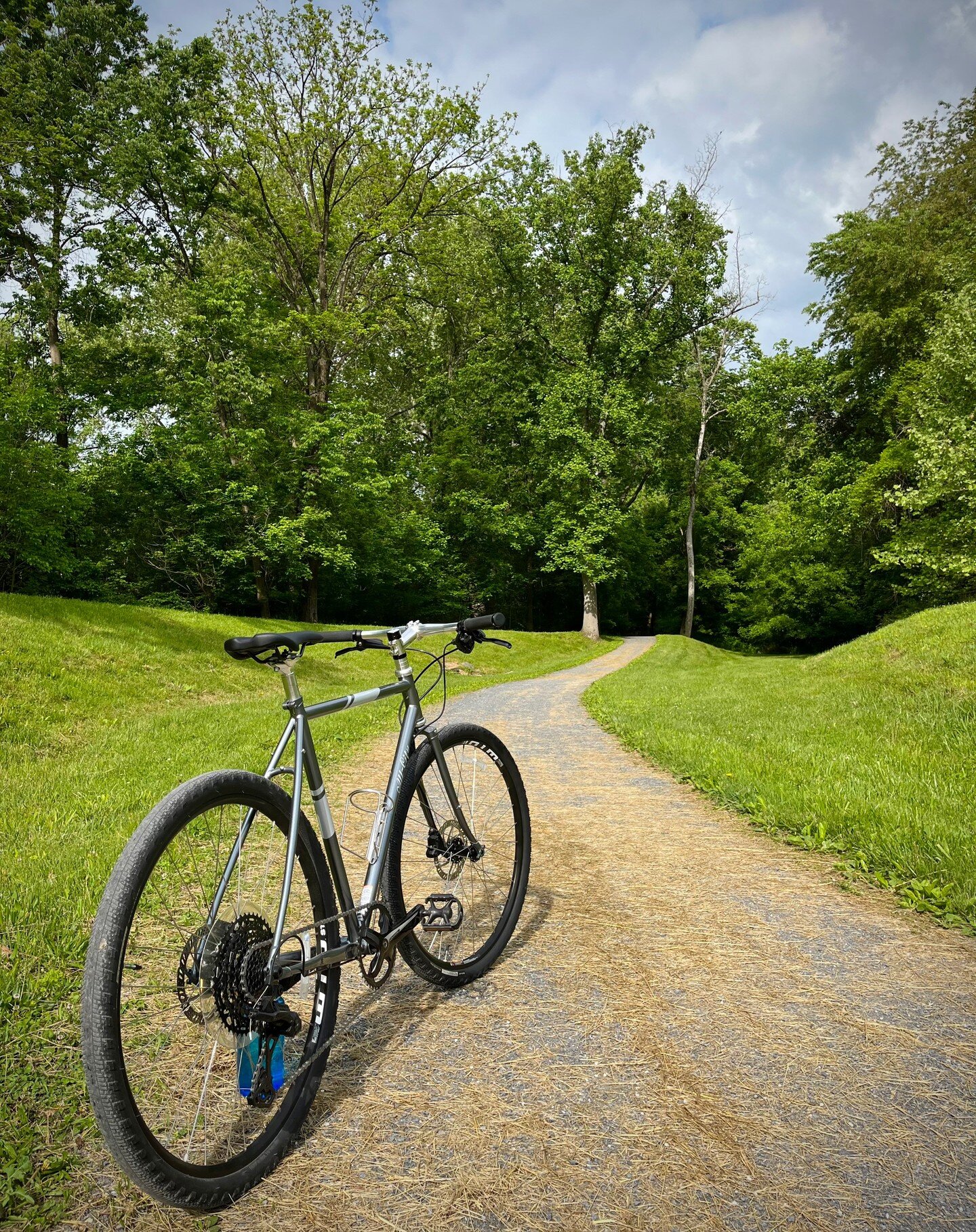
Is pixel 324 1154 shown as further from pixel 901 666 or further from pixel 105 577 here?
pixel 105 577

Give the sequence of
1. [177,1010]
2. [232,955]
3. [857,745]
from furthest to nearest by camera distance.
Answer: [857,745], [177,1010], [232,955]

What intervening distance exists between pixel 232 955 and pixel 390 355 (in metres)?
35.4

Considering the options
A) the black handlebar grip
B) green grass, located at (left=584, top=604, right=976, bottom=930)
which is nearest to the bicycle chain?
the black handlebar grip

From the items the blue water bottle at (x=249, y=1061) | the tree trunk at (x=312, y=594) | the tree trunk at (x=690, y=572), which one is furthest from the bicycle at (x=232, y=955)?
the tree trunk at (x=690, y=572)

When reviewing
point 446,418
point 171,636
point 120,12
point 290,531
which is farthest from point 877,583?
point 120,12

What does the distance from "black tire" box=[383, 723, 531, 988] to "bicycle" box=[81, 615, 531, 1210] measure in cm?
2

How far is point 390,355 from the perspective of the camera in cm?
3444

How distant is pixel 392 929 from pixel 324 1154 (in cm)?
67

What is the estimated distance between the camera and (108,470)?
1980cm

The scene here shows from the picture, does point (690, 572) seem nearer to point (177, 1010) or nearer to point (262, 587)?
point (262, 587)

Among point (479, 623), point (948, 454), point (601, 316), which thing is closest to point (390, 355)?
point (601, 316)

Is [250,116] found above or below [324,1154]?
above

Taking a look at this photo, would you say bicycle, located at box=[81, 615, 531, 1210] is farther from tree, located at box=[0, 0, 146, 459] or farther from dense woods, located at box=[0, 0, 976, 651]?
tree, located at box=[0, 0, 146, 459]

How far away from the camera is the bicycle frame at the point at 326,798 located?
205cm
